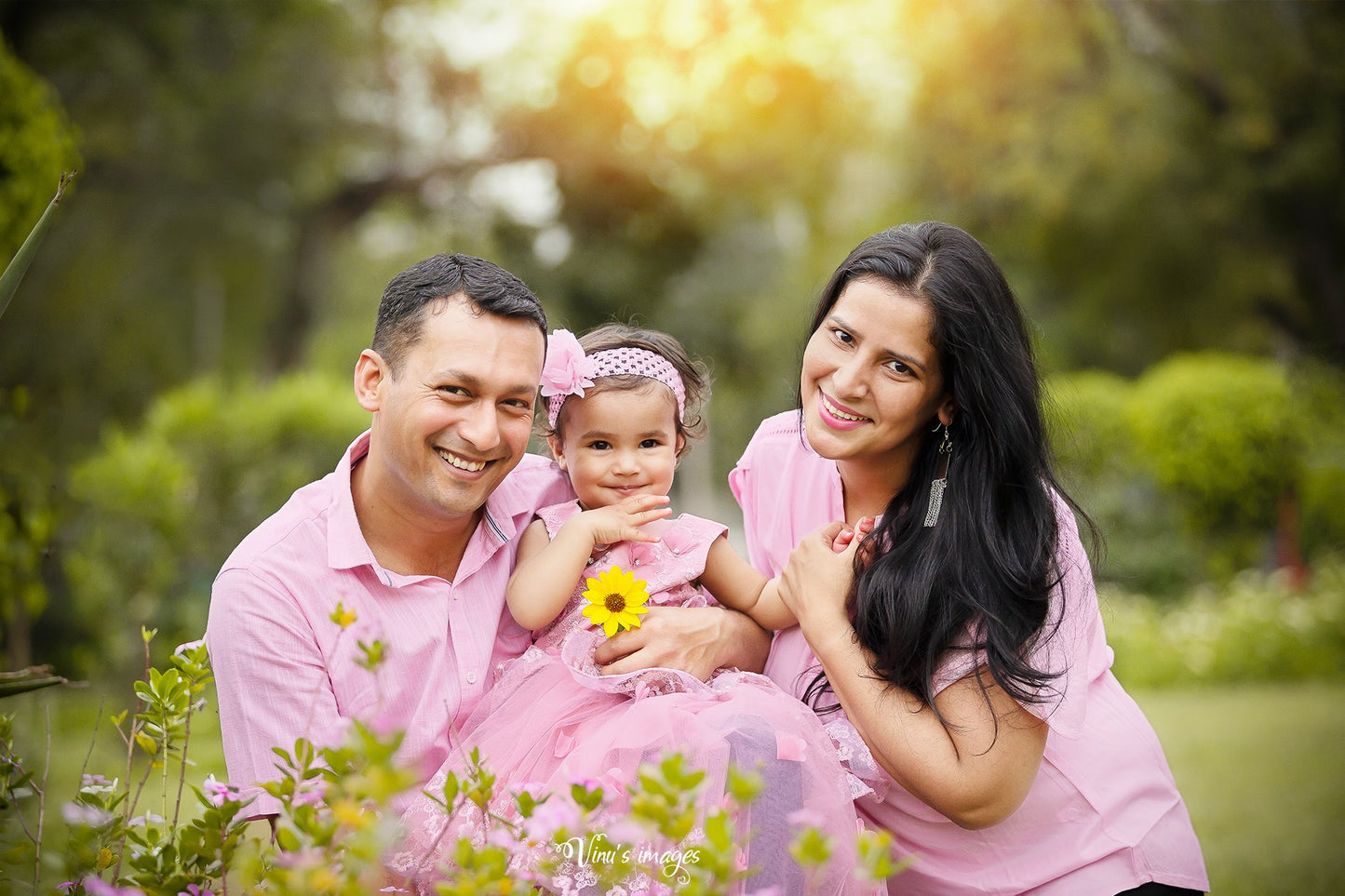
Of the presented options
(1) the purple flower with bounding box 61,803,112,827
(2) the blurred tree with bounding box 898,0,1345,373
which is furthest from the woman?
(2) the blurred tree with bounding box 898,0,1345,373

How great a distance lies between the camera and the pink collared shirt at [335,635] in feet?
8.76

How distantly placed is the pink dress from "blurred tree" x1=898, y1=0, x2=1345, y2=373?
11.2 metres

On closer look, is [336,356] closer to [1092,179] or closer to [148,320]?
[148,320]

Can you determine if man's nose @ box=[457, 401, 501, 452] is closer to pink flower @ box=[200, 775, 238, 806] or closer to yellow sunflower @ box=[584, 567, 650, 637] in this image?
yellow sunflower @ box=[584, 567, 650, 637]

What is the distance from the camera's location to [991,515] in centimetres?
292

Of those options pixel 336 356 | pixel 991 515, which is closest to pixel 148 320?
pixel 336 356

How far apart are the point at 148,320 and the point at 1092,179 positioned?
44.0 ft

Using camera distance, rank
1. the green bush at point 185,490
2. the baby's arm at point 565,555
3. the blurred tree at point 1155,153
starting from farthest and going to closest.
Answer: the blurred tree at point 1155,153, the green bush at point 185,490, the baby's arm at point 565,555

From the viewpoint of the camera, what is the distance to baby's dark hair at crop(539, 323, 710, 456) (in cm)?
329

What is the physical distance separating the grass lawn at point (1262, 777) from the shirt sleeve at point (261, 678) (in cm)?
449

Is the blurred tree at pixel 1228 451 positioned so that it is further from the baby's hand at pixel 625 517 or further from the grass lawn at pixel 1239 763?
the baby's hand at pixel 625 517

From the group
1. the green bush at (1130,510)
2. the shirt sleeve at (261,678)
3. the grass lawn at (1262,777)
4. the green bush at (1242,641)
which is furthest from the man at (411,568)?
the green bush at (1130,510)

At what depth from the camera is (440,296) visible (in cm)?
294

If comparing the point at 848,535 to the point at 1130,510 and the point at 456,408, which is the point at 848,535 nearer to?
the point at 456,408
